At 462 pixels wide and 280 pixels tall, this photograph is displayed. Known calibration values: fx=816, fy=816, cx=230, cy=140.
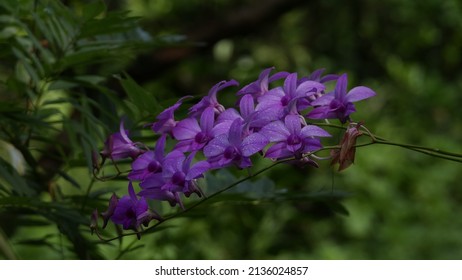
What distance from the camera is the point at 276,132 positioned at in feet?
2.05

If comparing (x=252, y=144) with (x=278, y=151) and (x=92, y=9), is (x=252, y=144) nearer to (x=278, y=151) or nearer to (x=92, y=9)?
(x=278, y=151)

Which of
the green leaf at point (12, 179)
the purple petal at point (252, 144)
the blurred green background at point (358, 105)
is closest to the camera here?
the purple petal at point (252, 144)

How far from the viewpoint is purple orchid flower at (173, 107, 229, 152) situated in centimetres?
65

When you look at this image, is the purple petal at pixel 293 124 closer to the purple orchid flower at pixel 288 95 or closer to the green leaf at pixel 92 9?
the purple orchid flower at pixel 288 95

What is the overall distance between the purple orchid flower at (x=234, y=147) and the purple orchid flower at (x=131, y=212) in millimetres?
75

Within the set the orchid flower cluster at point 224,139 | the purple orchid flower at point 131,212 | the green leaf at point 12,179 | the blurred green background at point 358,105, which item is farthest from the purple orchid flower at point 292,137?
the blurred green background at point 358,105

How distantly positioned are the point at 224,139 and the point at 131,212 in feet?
0.34

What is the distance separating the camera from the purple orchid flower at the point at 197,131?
65 centimetres

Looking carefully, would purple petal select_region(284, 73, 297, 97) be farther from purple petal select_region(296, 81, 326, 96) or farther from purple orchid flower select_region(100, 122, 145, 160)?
purple orchid flower select_region(100, 122, 145, 160)

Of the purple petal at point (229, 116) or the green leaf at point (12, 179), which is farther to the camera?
the green leaf at point (12, 179)

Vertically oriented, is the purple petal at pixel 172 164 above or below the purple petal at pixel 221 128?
below

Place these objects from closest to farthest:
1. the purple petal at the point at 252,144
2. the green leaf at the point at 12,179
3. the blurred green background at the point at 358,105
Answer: the purple petal at the point at 252,144, the green leaf at the point at 12,179, the blurred green background at the point at 358,105

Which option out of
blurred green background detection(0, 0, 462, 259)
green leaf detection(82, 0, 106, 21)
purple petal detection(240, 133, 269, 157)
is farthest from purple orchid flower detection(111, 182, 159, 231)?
blurred green background detection(0, 0, 462, 259)

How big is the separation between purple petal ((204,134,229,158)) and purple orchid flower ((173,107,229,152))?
0.02m
